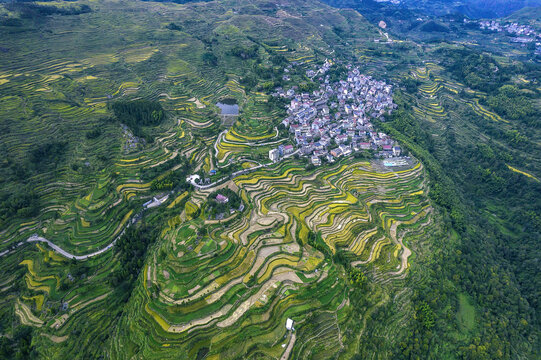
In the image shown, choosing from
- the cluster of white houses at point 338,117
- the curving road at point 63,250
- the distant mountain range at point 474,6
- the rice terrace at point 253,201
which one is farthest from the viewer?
the distant mountain range at point 474,6

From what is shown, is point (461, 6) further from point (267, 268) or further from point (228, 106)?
point (267, 268)

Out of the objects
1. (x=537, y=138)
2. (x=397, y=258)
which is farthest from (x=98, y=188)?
(x=537, y=138)

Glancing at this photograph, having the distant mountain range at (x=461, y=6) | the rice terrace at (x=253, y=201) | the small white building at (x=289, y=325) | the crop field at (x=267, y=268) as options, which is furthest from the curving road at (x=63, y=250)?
the distant mountain range at (x=461, y=6)

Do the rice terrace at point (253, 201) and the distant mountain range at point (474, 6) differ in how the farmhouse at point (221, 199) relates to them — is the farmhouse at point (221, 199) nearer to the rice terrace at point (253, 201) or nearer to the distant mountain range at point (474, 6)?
the rice terrace at point (253, 201)

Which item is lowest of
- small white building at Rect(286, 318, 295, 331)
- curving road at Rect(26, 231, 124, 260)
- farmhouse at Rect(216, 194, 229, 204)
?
curving road at Rect(26, 231, 124, 260)

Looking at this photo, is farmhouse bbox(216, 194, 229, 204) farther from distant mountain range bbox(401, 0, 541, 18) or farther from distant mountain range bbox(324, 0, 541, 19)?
distant mountain range bbox(401, 0, 541, 18)

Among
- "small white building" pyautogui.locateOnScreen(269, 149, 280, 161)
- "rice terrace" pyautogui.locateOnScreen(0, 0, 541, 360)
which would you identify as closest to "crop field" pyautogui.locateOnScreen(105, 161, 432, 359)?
"rice terrace" pyautogui.locateOnScreen(0, 0, 541, 360)
